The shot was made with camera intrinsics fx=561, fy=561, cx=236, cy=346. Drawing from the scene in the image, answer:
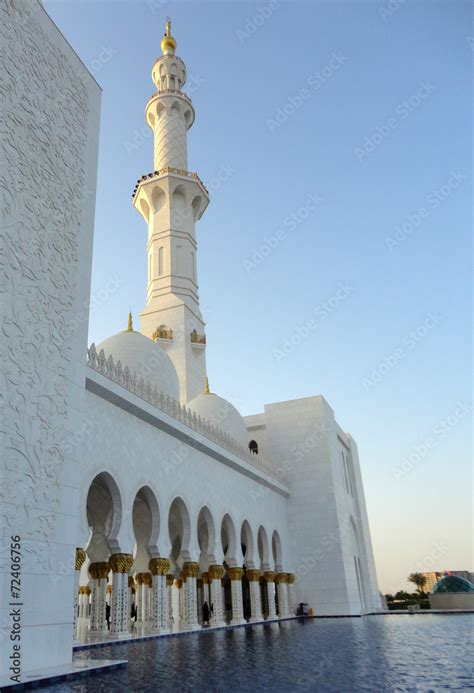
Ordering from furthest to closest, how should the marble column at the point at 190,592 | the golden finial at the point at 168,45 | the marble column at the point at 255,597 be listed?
the golden finial at the point at 168,45 < the marble column at the point at 255,597 < the marble column at the point at 190,592

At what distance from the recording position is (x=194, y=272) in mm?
19266

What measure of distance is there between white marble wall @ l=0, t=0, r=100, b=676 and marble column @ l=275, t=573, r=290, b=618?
1134cm

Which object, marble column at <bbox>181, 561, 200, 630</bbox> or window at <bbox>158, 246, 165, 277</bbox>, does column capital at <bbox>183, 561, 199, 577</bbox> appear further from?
window at <bbox>158, 246, 165, 277</bbox>

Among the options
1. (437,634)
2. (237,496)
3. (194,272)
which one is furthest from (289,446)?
(437,634)

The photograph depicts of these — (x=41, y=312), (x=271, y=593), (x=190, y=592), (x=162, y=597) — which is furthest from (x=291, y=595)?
(x=41, y=312)

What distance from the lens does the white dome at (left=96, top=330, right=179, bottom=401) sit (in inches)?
519

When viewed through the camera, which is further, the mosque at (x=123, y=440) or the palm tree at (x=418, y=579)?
the palm tree at (x=418, y=579)

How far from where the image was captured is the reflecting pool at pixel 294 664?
14.3ft

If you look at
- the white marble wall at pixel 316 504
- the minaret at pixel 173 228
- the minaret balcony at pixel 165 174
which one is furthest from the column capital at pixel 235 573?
the minaret balcony at pixel 165 174

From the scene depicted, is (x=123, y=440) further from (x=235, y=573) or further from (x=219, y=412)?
(x=219, y=412)

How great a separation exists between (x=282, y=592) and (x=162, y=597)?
735 cm

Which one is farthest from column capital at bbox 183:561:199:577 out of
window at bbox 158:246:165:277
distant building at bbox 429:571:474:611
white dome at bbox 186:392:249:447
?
window at bbox 158:246:165:277

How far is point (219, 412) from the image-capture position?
16.3 m

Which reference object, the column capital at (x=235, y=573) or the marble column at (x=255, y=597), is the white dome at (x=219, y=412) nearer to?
the marble column at (x=255, y=597)
